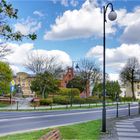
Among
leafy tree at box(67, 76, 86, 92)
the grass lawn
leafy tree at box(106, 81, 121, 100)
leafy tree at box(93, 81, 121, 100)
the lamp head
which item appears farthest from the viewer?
leafy tree at box(106, 81, 121, 100)

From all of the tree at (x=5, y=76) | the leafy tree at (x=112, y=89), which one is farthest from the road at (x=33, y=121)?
the leafy tree at (x=112, y=89)

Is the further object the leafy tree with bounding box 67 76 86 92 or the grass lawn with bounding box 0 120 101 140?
the leafy tree with bounding box 67 76 86 92

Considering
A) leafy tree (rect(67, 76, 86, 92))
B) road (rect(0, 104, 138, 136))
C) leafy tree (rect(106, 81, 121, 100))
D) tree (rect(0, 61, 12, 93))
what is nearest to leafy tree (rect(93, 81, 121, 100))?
leafy tree (rect(106, 81, 121, 100))

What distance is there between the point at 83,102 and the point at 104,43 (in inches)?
2412

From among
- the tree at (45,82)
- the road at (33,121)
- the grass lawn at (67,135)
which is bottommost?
the grass lawn at (67,135)

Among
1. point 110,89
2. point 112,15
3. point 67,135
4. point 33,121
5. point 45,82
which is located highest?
point 110,89

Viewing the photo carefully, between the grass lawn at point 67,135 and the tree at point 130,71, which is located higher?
the tree at point 130,71

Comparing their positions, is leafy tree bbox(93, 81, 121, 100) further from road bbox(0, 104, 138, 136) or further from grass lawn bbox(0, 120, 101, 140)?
grass lawn bbox(0, 120, 101, 140)

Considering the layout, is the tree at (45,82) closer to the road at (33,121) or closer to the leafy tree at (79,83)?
the leafy tree at (79,83)

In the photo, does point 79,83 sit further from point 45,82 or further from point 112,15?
point 112,15

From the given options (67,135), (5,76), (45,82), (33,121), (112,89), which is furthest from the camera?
(112,89)

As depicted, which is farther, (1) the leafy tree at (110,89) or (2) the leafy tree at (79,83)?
(1) the leafy tree at (110,89)

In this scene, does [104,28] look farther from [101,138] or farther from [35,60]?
[35,60]

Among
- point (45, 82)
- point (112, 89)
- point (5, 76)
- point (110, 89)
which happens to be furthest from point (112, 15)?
point (112, 89)
